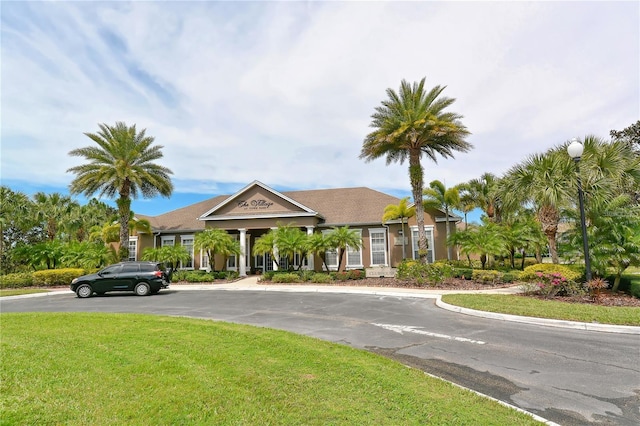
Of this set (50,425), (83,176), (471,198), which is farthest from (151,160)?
(50,425)

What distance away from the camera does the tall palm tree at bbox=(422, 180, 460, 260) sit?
77.5 feet

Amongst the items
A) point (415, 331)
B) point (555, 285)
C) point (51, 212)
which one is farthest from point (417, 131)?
point (51, 212)

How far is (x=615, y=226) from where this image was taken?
13531 mm

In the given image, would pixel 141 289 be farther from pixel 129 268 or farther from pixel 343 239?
pixel 343 239

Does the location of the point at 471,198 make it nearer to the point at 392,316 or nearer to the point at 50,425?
the point at 392,316

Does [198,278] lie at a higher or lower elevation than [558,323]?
higher

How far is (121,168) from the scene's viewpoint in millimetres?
24812

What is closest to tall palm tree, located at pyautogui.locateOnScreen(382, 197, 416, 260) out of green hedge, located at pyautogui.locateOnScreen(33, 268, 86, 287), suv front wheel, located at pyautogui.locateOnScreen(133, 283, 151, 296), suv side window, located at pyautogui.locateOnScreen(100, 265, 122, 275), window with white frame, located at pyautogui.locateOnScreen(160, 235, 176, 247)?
suv front wheel, located at pyautogui.locateOnScreen(133, 283, 151, 296)

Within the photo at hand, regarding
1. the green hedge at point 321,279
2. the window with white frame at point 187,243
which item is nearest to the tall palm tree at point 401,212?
the green hedge at point 321,279

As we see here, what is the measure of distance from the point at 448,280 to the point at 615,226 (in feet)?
25.3

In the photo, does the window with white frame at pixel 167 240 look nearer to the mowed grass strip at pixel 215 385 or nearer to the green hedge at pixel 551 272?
the mowed grass strip at pixel 215 385

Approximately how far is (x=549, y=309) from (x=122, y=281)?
58.5 feet

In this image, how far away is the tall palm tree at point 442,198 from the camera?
23625 mm

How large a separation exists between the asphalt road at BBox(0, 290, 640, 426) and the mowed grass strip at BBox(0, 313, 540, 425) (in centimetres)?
96
